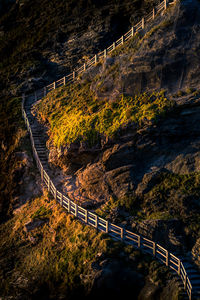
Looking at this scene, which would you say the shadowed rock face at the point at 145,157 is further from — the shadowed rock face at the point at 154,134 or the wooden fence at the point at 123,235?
the wooden fence at the point at 123,235

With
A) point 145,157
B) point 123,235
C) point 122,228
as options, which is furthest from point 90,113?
point 123,235

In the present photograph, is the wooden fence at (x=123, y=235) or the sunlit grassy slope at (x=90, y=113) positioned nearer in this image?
the wooden fence at (x=123, y=235)

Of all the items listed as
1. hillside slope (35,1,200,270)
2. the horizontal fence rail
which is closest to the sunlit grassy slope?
hillside slope (35,1,200,270)

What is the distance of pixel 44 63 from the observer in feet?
121

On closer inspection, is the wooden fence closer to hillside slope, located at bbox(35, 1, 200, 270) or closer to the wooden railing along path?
the wooden railing along path

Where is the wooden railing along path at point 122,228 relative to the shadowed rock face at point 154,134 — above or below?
below

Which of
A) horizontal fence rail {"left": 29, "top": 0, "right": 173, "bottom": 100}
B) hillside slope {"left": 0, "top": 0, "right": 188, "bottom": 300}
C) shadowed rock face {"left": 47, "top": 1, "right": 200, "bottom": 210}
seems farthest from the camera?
horizontal fence rail {"left": 29, "top": 0, "right": 173, "bottom": 100}

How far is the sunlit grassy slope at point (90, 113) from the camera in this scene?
21656 mm

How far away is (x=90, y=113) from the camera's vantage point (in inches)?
968

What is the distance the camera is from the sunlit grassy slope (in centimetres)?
2166

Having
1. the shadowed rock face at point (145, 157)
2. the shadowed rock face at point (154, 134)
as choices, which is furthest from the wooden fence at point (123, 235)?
the shadowed rock face at point (154, 134)

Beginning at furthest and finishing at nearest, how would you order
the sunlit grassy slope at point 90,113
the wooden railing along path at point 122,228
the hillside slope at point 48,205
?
the sunlit grassy slope at point 90,113, the hillside slope at point 48,205, the wooden railing along path at point 122,228

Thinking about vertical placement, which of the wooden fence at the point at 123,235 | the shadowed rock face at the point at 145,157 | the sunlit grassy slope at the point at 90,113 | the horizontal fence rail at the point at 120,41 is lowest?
the wooden fence at the point at 123,235

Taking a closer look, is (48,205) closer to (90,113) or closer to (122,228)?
(122,228)
